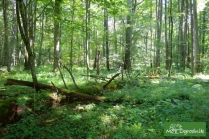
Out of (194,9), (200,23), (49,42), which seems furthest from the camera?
(200,23)

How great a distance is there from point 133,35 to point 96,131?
11016 millimetres

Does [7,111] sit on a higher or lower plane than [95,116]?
higher

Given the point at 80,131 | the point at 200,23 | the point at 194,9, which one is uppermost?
the point at 200,23

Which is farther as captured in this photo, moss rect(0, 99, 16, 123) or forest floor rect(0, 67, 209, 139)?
moss rect(0, 99, 16, 123)

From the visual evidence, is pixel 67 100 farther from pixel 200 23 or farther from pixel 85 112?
pixel 200 23

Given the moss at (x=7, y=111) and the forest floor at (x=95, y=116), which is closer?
the forest floor at (x=95, y=116)

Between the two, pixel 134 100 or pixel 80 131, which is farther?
pixel 134 100

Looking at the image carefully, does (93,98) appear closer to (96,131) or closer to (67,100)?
(67,100)

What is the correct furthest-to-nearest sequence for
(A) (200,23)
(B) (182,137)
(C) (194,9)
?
1. (A) (200,23)
2. (C) (194,9)
3. (B) (182,137)

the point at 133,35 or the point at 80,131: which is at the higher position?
the point at 133,35

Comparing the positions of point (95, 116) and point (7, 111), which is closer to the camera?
point (7, 111)

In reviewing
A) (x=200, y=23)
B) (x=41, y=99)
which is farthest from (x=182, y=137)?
(x=200, y=23)

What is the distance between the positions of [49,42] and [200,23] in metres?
24.7

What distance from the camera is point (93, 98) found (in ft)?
22.3
